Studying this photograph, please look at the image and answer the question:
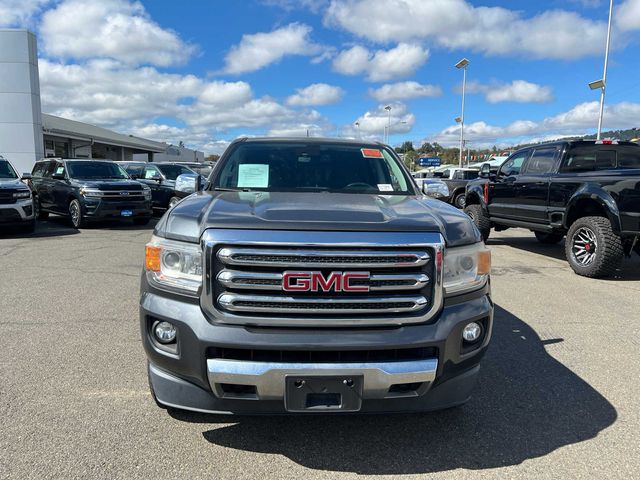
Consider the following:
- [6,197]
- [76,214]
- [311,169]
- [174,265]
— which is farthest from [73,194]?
[174,265]

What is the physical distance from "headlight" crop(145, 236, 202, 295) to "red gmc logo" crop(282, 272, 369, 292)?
1.52 feet

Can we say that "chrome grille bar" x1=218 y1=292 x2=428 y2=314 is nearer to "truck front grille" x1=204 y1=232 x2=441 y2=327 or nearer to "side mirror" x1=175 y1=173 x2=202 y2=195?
"truck front grille" x1=204 y1=232 x2=441 y2=327

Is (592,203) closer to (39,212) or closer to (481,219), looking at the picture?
(481,219)

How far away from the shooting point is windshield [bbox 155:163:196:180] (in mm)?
15930

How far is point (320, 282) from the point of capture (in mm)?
2447

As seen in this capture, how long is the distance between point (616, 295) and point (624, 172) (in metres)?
1.77

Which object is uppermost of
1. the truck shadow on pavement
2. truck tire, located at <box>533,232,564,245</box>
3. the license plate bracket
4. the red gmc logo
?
the red gmc logo

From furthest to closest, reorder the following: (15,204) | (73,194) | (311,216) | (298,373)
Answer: (73,194), (15,204), (311,216), (298,373)

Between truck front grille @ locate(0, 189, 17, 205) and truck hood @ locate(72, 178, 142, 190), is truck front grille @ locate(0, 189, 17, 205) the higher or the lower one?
the lower one

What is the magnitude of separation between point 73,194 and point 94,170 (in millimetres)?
1102

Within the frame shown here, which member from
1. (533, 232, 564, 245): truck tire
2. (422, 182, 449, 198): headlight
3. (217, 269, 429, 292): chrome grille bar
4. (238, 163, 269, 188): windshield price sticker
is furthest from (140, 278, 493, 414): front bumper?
(533, 232, 564, 245): truck tire

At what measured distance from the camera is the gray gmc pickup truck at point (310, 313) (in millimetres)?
Answer: 2400

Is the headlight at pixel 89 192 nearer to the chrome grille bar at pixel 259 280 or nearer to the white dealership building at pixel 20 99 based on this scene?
the white dealership building at pixel 20 99

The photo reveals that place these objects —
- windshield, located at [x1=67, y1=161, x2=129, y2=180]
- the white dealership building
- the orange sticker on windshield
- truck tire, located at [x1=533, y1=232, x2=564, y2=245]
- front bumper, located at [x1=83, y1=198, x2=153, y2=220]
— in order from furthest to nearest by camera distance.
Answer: the white dealership building, windshield, located at [x1=67, y1=161, x2=129, y2=180], front bumper, located at [x1=83, y1=198, x2=153, y2=220], truck tire, located at [x1=533, y1=232, x2=564, y2=245], the orange sticker on windshield
